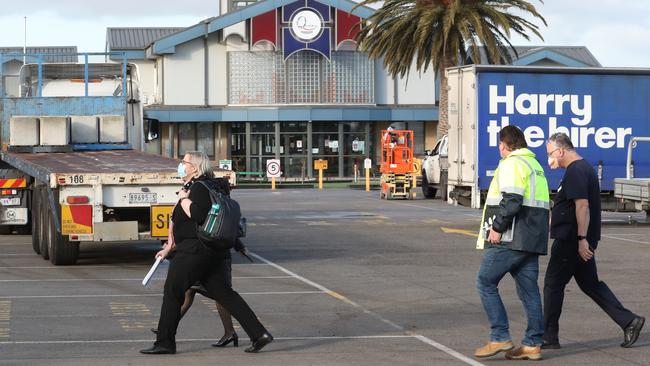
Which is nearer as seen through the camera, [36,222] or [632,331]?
[632,331]

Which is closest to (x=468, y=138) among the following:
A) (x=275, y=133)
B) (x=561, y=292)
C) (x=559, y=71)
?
(x=559, y=71)

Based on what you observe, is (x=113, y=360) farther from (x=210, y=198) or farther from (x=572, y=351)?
(x=572, y=351)

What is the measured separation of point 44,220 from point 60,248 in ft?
3.14

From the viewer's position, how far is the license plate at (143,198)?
1681 centimetres

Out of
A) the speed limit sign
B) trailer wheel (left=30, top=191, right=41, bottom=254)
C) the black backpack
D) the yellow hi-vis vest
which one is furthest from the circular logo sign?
the yellow hi-vis vest

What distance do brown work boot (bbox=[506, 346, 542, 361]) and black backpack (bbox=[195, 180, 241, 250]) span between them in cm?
244

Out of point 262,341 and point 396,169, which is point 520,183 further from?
point 396,169

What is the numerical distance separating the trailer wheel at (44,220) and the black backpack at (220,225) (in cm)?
835

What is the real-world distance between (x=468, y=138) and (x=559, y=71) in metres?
2.53

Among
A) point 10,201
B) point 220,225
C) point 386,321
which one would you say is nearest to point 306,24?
point 10,201

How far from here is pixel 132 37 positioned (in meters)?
69.0

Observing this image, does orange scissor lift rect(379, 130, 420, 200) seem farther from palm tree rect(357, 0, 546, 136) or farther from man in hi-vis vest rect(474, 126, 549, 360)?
man in hi-vis vest rect(474, 126, 549, 360)

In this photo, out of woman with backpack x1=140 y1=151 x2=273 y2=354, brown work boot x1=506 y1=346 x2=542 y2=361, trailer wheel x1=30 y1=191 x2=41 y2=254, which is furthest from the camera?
trailer wheel x1=30 y1=191 x2=41 y2=254

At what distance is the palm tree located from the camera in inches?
1686
